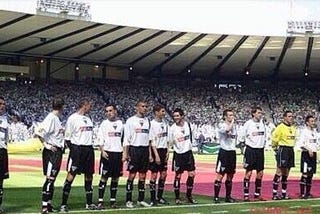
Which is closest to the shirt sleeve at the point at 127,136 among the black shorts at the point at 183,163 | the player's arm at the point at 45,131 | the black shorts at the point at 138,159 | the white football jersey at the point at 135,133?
the white football jersey at the point at 135,133

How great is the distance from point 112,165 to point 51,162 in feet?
5.48

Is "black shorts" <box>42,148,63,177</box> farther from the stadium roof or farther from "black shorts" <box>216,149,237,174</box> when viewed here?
the stadium roof

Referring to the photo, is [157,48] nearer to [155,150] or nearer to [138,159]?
[155,150]

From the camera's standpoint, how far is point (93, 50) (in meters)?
47.2

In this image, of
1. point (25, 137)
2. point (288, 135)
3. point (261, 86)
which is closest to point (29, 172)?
point (288, 135)

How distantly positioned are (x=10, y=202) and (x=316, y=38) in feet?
108

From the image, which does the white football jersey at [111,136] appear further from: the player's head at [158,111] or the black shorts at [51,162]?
the black shorts at [51,162]

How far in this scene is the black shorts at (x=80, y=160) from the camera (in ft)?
40.7

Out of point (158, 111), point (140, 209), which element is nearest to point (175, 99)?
point (158, 111)

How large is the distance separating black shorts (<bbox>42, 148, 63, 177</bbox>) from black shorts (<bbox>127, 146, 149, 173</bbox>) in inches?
77.6

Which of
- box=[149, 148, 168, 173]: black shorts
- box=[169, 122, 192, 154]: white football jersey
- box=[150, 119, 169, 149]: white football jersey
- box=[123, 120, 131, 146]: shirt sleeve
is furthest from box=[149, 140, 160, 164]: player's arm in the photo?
box=[169, 122, 192, 154]: white football jersey

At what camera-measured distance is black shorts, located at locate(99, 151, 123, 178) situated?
1317 cm

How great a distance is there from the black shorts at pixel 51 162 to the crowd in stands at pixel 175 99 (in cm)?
3109

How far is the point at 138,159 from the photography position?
13.5m
